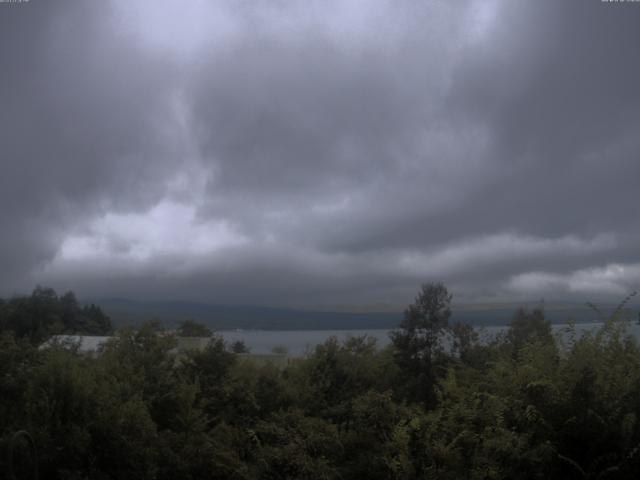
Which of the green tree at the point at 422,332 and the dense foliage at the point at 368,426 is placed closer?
the dense foliage at the point at 368,426

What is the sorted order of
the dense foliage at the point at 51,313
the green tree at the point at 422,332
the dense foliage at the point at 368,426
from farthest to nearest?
the dense foliage at the point at 51,313 → the green tree at the point at 422,332 → the dense foliage at the point at 368,426

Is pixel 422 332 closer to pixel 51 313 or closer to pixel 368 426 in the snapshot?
pixel 368 426

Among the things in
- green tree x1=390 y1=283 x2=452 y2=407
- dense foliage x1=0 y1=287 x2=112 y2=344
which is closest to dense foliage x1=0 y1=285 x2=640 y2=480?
green tree x1=390 y1=283 x2=452 y2=407

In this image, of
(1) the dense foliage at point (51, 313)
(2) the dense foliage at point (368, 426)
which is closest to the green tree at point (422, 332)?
(2) the dense foliage at point (368, 426)

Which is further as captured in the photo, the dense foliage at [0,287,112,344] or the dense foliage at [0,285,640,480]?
the dense foliage at [0,287,112,344]

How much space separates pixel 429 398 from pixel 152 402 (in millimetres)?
5780

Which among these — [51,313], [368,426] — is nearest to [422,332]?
[368,426]

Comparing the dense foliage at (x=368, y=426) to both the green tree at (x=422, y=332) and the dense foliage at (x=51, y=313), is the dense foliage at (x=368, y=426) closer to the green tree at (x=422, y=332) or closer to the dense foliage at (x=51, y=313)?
the green tree at (x=422, y=332)

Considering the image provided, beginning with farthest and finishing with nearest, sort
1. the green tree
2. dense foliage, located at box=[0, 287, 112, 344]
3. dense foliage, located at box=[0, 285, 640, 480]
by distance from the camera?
1. dense foliage, located at box=[0, 287, 112, 344]
2. the green tree
3. dense foliage, located at box=[0, 285, 640, 480]

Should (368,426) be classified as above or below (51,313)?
below

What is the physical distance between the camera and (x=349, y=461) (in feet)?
27.1

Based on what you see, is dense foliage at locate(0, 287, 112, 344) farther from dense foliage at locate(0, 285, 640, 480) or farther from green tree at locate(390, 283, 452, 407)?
dense foliage at locate(0, 285, 640, 480)

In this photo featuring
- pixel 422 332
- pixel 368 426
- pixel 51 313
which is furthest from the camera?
Answer: pixel 51 313

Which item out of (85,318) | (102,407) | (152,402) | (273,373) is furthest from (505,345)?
(85,318)
